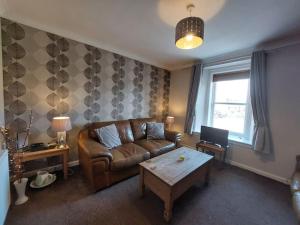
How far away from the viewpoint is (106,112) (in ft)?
9.56

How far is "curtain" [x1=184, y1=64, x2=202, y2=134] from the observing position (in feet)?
11.1

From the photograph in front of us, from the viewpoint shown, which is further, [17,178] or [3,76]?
[3,76]

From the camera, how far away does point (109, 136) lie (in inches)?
96.6

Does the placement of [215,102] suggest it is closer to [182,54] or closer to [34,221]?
[182,54]

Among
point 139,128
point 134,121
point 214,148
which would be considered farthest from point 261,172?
point 134,121

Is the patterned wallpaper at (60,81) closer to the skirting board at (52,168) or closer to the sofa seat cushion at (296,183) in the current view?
the skirting board at (52,168)

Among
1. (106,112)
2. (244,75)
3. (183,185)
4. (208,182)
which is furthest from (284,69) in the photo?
(106,112)

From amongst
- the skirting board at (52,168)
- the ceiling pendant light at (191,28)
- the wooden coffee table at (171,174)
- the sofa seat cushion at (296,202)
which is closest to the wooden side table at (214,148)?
the wooden coffee table at (171,174)

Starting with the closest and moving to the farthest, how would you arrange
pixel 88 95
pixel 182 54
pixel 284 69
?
pixel 284 69
pixel 88 95
pixel 182 54

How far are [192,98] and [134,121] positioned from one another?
5.42 feet

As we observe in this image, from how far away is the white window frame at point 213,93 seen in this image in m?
2.87

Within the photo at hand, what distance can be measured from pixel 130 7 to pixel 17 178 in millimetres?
2548

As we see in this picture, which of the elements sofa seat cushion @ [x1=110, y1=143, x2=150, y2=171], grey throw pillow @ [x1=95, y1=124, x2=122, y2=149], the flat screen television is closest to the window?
the flat screen television

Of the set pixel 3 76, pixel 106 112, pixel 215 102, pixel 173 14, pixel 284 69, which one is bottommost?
pixel 106 112
